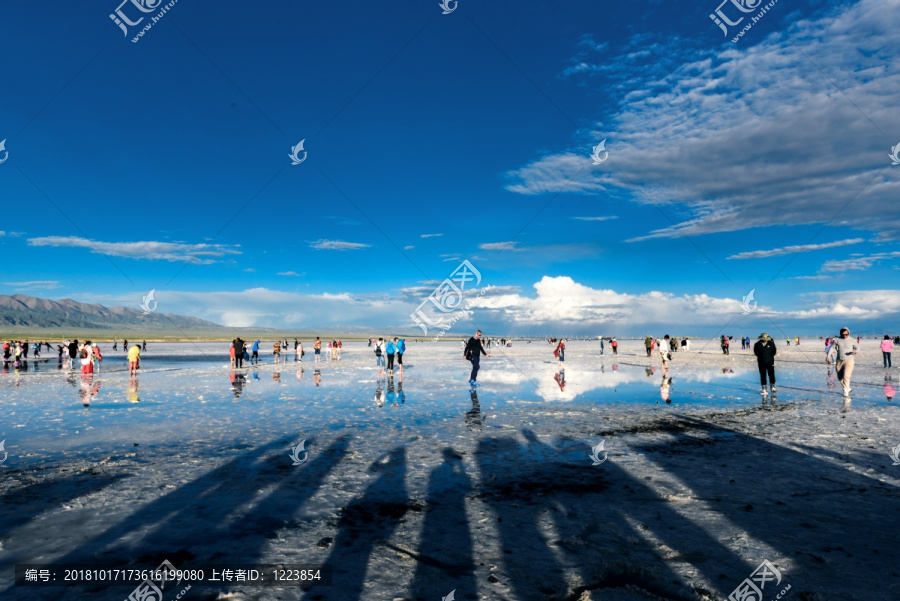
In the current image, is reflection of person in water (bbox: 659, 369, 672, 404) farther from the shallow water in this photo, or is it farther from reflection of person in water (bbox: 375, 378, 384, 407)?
reflection of person in water (bbox: 375, 378, 384, 407)

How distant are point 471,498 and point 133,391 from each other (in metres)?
19.1

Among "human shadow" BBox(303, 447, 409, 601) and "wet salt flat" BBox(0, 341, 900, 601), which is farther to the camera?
"wet salt flat" BBox(0, 341, 900, 601)

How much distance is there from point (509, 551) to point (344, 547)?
5.89ft

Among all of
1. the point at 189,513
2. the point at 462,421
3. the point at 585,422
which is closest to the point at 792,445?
the point at 585,422

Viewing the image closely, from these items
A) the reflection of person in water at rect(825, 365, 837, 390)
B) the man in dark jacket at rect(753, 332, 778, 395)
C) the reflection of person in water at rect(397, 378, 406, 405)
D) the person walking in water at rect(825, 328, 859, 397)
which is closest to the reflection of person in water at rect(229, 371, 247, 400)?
the reflection of person in water at rect(397, 378, 406, 405)

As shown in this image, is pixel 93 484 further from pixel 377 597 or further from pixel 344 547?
pixel 377 597

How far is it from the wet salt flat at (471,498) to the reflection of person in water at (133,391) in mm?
2983

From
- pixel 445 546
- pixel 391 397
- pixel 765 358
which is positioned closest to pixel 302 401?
pixel 391 397

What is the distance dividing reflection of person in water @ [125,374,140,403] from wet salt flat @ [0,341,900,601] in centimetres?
298

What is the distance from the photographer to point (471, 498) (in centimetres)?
661

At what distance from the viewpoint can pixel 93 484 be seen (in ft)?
24.0

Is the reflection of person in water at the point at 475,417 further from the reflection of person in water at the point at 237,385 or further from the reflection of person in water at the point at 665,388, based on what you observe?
the reflection of person in water at the point at 237,385

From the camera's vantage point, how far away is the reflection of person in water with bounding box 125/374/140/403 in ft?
56.6

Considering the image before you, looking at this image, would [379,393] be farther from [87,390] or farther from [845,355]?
[845,355]
